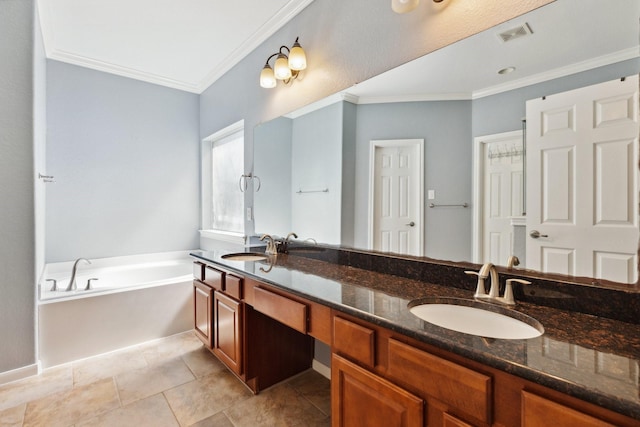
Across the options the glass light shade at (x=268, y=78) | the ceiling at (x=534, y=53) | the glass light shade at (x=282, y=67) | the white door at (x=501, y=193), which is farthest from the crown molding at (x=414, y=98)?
the glass light shade at (x=268, y=78)

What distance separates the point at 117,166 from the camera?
3248 mm

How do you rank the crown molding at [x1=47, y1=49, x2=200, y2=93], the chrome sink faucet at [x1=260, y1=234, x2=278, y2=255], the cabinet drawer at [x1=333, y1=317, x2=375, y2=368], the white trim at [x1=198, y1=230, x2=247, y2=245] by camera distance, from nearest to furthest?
the cabinet drawer at [x1=333, y1=317, x2=375, y2=368]
the chrome sink faucet at [x1=260, y1=234, x2=278, y2=255]
the crown molding at [x1=47, y1=49, x2=200, y2=93]
the white trim at [x1=198, y1=230, x2=247, y2=245]

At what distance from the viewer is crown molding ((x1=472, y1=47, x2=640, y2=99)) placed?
3.14 ft

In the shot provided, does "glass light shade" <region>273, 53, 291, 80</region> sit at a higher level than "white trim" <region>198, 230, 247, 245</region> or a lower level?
higher

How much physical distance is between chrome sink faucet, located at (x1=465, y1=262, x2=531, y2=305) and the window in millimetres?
2294

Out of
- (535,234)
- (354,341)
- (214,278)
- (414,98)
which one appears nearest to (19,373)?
(214,278)

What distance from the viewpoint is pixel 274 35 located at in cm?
245

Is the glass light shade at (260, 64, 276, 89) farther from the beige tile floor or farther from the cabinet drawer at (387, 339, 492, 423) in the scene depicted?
the beige tile floor

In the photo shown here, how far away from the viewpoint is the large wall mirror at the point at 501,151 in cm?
97

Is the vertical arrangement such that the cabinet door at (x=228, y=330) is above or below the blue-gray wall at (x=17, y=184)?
below

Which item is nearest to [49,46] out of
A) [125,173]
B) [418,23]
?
[125,173]

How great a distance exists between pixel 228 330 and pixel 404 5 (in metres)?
2.06

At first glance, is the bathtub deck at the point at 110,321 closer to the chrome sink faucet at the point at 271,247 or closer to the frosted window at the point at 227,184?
the frosted window at the point at 227,184

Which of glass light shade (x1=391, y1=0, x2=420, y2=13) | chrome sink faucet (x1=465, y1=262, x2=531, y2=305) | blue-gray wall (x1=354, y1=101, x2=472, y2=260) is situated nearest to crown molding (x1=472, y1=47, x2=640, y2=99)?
blue-gray wall (x1=354, y1=101, x2=472, y2=260)
